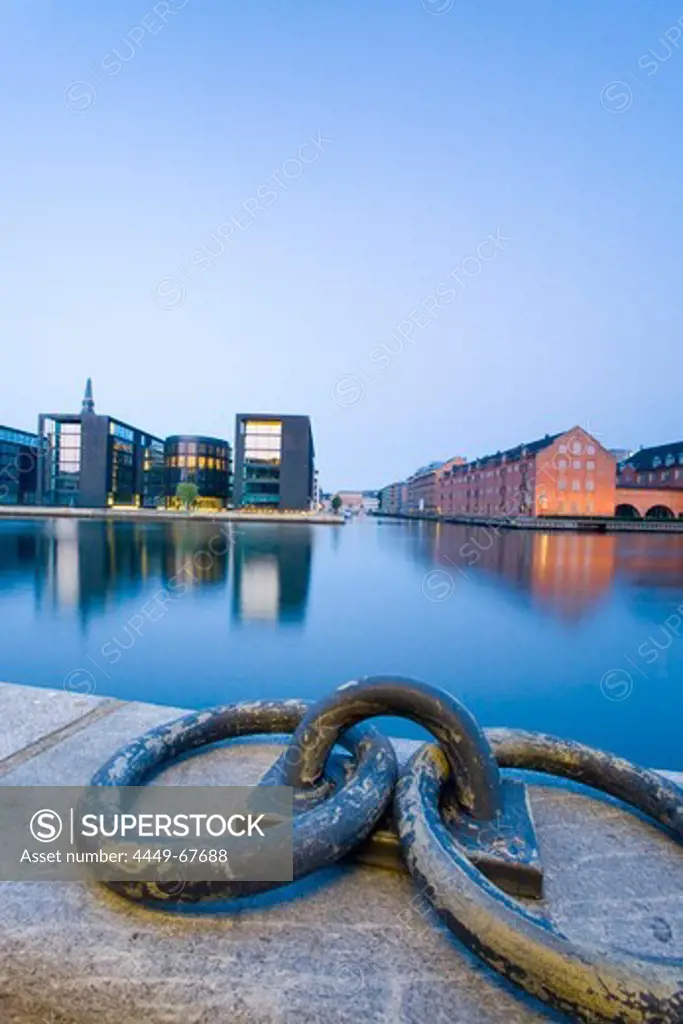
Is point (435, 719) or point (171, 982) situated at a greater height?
point (435, 719)

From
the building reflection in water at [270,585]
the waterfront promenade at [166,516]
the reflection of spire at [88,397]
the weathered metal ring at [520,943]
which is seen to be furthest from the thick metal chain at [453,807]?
the reflection of spire at [88,397]

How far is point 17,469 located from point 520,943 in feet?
415

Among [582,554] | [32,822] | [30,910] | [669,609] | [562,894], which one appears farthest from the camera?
[582,554]

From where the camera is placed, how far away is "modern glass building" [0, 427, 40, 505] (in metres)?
103

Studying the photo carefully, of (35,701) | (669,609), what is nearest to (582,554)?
(669,609)

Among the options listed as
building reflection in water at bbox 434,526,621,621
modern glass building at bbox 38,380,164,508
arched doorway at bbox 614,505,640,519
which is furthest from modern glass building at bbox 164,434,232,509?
building reflection in water at bbox 434,526,621,621

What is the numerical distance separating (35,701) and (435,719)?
2791 millimetres

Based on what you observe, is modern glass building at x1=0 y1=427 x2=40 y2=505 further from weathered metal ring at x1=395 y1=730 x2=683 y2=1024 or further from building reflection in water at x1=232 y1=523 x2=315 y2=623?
weathered metal ring at x1=395 y1=730 x2=683 y2=1024

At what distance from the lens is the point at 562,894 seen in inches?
68.1

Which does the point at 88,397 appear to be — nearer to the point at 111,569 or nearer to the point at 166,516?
the point at 166,516

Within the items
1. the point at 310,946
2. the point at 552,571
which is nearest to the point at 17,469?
the point at 552,571

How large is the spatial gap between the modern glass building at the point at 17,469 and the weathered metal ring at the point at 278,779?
11827 centimetres

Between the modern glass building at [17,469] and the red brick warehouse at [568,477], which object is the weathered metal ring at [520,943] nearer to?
the red brick warehouse at [568,477]

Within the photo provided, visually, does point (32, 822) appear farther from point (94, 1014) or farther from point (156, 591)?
point (156, 591)
